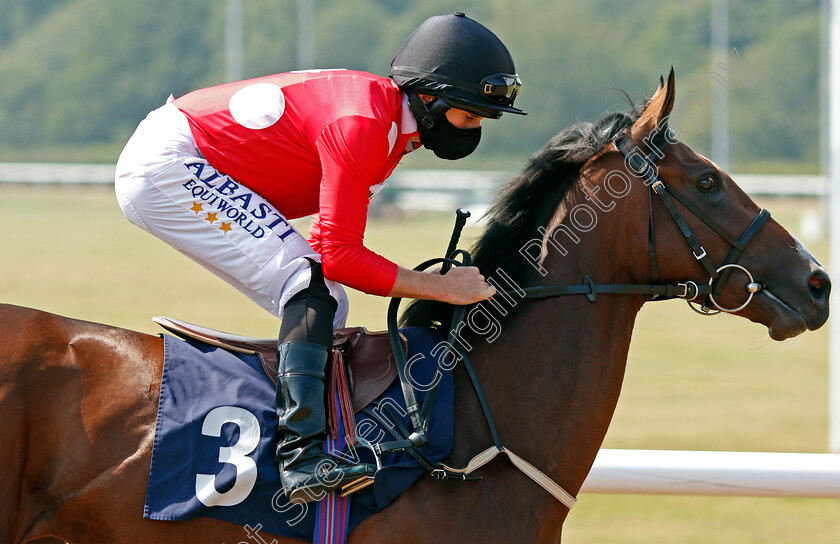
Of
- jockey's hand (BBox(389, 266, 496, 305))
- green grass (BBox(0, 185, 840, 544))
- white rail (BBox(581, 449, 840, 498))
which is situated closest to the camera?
jockey's hand (BBox(389, 266, 496, 305))

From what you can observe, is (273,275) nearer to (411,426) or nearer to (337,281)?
(337,281)

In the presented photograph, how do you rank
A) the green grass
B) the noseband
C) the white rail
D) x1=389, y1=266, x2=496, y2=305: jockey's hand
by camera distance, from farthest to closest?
the green grass < the white rail < the noseband < x1=389, y1=266, x2=496, y2=305: jockey's hand

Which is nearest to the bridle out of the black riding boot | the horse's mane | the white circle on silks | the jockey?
the horse's mane

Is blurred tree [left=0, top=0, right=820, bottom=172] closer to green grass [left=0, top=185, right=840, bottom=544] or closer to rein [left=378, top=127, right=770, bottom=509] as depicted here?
green grass [left=0, top=185, right=840, bottom=544]

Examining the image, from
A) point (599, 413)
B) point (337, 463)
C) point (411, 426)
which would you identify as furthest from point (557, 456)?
point (337, 463)

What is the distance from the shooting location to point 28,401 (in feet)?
9.36

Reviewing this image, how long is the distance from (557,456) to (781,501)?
16.1ft

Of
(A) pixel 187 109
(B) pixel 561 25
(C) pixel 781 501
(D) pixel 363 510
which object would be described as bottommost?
(C) pixel 781 501

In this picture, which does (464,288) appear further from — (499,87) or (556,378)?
(499,87)

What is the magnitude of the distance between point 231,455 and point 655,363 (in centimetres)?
1260

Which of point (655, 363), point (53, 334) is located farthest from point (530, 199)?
point (655, 363)

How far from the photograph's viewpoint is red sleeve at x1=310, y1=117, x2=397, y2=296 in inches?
115

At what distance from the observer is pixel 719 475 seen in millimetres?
4184

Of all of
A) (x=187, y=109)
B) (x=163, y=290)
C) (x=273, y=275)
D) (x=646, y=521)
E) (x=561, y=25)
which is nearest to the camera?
(x=273, y=275)
